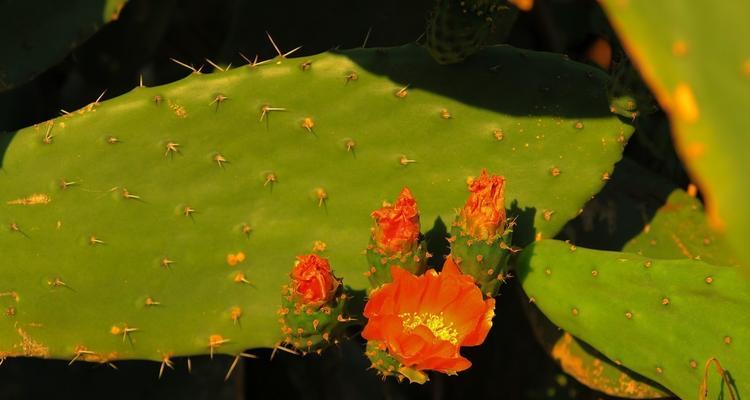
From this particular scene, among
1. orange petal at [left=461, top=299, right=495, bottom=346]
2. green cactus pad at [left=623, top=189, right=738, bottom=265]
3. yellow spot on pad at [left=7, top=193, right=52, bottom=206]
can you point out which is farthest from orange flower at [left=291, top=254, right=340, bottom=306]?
green cactus pad at [left=623, top=189, right=738, bottom=265]

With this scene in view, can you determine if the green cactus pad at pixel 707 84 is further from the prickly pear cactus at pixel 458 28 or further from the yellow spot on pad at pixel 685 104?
the prickly pear cactus at pixel 458 28

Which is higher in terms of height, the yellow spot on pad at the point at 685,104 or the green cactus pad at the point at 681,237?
the yellow spot on pad at the point at 685,104

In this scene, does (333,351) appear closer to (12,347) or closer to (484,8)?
(12,347)

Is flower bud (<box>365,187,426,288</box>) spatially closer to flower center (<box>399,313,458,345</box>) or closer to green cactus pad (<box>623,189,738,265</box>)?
flower center (<box>399,313,458,345</box>)

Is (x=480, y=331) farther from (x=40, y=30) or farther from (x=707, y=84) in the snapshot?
(x=40, y=30)

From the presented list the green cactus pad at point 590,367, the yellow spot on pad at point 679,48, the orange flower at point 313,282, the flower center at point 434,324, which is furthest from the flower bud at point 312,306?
the yellow spot on pad at point 679,48

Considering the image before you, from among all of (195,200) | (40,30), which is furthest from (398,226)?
(40,30)
